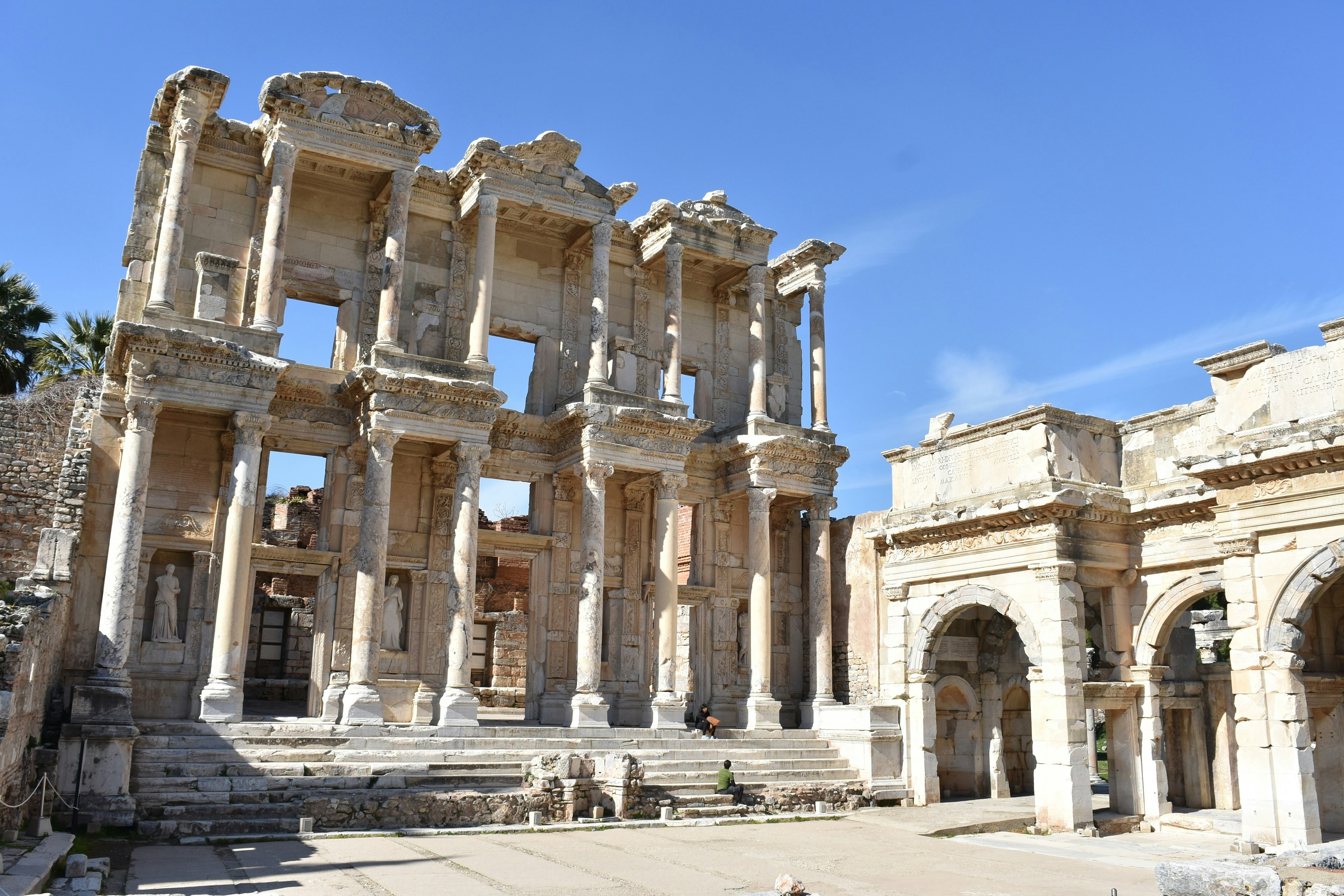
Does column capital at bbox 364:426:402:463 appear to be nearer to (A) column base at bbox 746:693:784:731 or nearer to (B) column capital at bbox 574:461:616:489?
(B) column capital at bbox 574:461:616:489

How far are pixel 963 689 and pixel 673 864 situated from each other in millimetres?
10233

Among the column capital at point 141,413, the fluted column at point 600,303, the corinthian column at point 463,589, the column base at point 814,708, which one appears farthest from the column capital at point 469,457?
the column base at point 814,708

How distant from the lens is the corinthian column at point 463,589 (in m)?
19.3

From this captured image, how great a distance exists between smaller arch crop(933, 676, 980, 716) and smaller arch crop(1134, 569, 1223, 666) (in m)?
4.00

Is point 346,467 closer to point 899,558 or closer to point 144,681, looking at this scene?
point 144,681

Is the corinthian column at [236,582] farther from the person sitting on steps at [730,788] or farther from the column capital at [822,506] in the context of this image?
the column capital at [822,506]

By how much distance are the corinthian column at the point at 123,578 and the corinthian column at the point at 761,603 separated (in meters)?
11.7

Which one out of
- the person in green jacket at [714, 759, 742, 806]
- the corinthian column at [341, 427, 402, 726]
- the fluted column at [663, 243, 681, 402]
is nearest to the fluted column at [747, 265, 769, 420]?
the fluted column at [663, 243, 681, 402]

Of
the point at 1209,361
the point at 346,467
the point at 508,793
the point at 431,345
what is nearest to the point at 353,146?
the point at 431,345

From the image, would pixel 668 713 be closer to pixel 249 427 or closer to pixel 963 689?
pixel 963 689

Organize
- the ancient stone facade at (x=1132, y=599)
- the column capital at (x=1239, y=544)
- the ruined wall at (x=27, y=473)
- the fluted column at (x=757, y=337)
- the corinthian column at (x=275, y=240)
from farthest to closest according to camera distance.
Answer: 1. the fluted column at (x=757, y=337)
2. the ruined wall at (x=27, y=473)
3. the corinthian column at (x=275, y=240)
4. the column capital at (x=1239, y=544)
5. the ancient stone facade at (x=1132, y=599)

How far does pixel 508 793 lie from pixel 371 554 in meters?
5.40

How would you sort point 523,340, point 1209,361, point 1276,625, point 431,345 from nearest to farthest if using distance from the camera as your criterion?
1. point 1276,625
2. point 1209,361
3. point 431,345
4. point 523,340

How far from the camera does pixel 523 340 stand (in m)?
23.9
